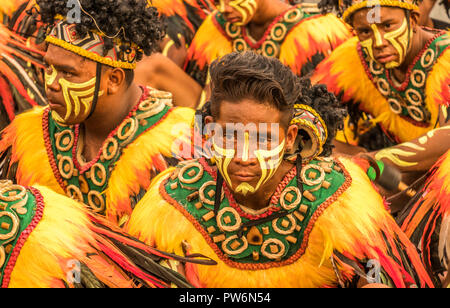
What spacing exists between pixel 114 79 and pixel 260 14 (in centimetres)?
152

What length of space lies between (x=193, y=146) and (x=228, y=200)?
891 millimetres

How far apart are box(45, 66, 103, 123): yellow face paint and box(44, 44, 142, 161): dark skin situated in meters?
0.01

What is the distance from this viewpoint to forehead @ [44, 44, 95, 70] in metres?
4.22

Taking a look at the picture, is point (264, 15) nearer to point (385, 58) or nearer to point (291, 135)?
point (385, 58)

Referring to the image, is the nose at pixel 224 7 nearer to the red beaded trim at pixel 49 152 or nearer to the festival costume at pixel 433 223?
the red beaded trim at pixel 49 152

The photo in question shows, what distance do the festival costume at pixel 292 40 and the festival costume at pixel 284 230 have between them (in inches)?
80.8

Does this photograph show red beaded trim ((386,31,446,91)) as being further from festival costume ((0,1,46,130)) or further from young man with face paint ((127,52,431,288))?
festival costume ((0,1,46,130))

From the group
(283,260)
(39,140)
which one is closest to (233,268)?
(283,260)

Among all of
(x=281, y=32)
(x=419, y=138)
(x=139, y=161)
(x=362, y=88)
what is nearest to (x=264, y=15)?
(x=281, y=32)

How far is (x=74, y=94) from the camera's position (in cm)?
423

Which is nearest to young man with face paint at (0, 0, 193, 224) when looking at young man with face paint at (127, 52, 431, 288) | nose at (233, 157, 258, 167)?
young man with face paint at (127, 52, 431, 288)

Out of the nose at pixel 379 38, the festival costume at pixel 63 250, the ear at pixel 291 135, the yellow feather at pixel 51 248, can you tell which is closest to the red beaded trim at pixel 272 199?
the ear at pixel 291 135

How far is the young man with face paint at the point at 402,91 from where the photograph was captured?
400cm

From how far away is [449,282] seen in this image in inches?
125
